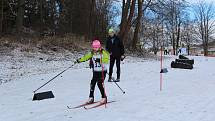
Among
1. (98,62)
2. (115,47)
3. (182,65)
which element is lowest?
(182,65)

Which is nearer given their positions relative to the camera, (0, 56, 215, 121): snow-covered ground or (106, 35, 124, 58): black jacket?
(0, 56, 215, 121): snow-covered ground

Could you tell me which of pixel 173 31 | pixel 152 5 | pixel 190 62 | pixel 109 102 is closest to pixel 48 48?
pixel 190 62

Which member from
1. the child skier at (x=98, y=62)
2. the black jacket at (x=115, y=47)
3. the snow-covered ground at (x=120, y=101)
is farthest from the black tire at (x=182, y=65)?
the child skier at (x=98, y=62)

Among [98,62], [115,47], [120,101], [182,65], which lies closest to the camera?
[98,62]

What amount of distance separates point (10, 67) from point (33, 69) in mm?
1073

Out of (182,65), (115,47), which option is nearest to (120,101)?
(115,47)

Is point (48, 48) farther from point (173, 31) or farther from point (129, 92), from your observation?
point (173, 31)

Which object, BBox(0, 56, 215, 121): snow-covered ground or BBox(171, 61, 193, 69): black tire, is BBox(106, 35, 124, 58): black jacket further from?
BBox(171, 61, 193, 69): black tire

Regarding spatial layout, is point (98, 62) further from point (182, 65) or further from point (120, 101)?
point (182, 65)

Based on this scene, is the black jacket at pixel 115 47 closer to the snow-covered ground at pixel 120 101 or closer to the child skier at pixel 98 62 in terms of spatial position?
the snow-covered ground at pixel 120 101

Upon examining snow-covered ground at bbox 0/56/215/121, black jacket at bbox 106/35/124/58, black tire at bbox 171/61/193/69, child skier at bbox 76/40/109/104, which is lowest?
snow-covered ground at bbox 0/56/215/121

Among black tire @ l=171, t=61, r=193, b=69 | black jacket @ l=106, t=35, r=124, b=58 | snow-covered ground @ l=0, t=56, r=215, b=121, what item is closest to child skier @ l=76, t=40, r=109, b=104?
snow-covered ground @ l=0, t=56, r=215, b=121

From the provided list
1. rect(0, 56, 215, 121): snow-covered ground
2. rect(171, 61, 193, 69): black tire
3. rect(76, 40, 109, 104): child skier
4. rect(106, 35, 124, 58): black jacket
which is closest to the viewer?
rect(0, 56, 215, 121): snow-covered ground

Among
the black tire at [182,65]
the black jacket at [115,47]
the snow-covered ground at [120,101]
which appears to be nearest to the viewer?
the snow-covered ground at [120,101]
